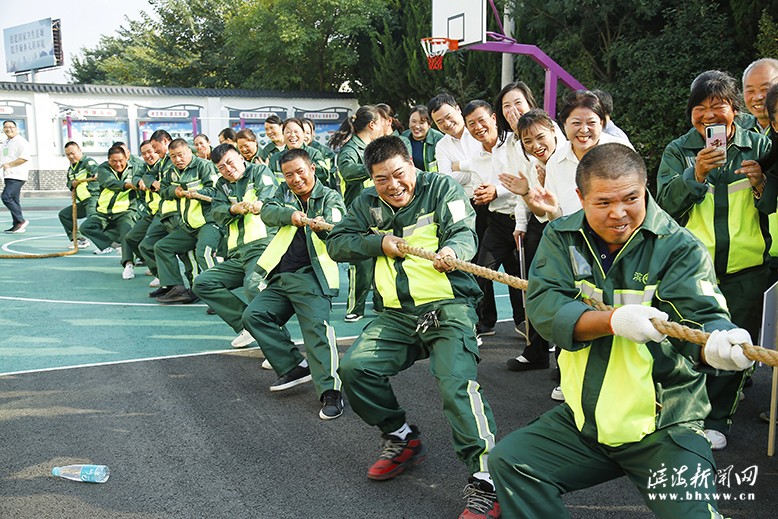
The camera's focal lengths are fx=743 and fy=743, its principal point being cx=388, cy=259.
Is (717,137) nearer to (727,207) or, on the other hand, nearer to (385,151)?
(727,207)

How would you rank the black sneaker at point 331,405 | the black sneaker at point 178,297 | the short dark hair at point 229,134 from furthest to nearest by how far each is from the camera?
1. the short dark hair at point 229,134
2. the black sneaker at point 178,297
3. the black sneaker at point 331,405

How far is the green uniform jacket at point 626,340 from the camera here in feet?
7.76

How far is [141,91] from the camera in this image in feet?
78.8

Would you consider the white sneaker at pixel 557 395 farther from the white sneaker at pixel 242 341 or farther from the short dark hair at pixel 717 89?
the white sneaker at pixel 242 341

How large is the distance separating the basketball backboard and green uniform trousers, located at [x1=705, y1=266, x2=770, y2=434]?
9975 mm

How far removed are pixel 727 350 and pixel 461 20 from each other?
41.1 feet

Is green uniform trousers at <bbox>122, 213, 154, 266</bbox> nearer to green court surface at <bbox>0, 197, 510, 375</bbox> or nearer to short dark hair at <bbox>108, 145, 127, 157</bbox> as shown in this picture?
green court surface at <bbox>0, 197, 510, 375</bbox>

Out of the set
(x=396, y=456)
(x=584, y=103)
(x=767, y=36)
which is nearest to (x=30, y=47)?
(x=767, y=36)

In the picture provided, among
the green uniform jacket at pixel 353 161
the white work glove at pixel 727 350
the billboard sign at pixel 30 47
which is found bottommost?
the white work glove at pixel 727 350

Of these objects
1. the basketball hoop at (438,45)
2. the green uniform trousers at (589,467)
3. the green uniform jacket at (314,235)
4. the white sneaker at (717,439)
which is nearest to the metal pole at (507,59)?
the basketball hoop at (438,45)

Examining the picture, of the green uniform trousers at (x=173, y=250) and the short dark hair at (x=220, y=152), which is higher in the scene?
the short dark hair at (x=220, y=152)

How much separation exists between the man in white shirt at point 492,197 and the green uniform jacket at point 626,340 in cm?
271

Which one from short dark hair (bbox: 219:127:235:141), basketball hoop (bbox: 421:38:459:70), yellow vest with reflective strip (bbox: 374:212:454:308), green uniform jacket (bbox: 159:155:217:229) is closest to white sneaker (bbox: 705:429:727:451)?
yellow vest with reflective strip (bbox: 374:212:454:308)

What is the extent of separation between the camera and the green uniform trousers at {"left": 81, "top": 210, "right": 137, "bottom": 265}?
1007 centimetres
